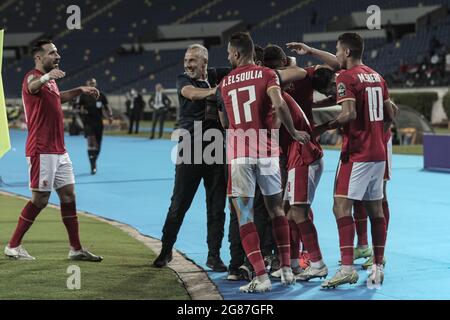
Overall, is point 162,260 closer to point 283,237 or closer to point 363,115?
point 283,237

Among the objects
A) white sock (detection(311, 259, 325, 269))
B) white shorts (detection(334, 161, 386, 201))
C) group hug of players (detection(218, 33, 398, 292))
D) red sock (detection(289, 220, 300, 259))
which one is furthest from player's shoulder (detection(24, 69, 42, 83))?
white sock (detection(311, 259, 325, 269))

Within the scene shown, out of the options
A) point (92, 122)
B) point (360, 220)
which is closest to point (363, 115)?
point (360, 220)

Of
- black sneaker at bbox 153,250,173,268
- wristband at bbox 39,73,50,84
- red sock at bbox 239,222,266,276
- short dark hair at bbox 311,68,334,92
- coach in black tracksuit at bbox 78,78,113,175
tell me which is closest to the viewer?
red sock at bbox 239,222,266,276

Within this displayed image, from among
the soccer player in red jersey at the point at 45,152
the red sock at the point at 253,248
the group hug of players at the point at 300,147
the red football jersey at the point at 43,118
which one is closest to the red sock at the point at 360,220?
the group hug of players at the point at 300,147

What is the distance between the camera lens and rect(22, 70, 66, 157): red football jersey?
7469 mm

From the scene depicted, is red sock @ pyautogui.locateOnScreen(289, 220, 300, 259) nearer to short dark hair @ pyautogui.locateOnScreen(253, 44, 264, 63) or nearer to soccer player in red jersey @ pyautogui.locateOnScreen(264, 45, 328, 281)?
soccer player in red jersey @ pyautogui.locateOnScreen(264, 45, 328, 281)

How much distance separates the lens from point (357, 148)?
21.1 ft

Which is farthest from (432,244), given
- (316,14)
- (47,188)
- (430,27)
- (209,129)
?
(316,14)

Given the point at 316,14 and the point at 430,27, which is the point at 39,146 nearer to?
the point at 430,27

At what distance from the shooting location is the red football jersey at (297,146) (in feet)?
21.8

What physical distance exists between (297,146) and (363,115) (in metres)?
0.72

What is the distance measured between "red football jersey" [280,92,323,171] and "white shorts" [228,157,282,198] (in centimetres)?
49

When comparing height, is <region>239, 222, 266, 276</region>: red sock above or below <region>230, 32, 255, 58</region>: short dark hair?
below

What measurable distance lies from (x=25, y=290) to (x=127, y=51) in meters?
48.5
